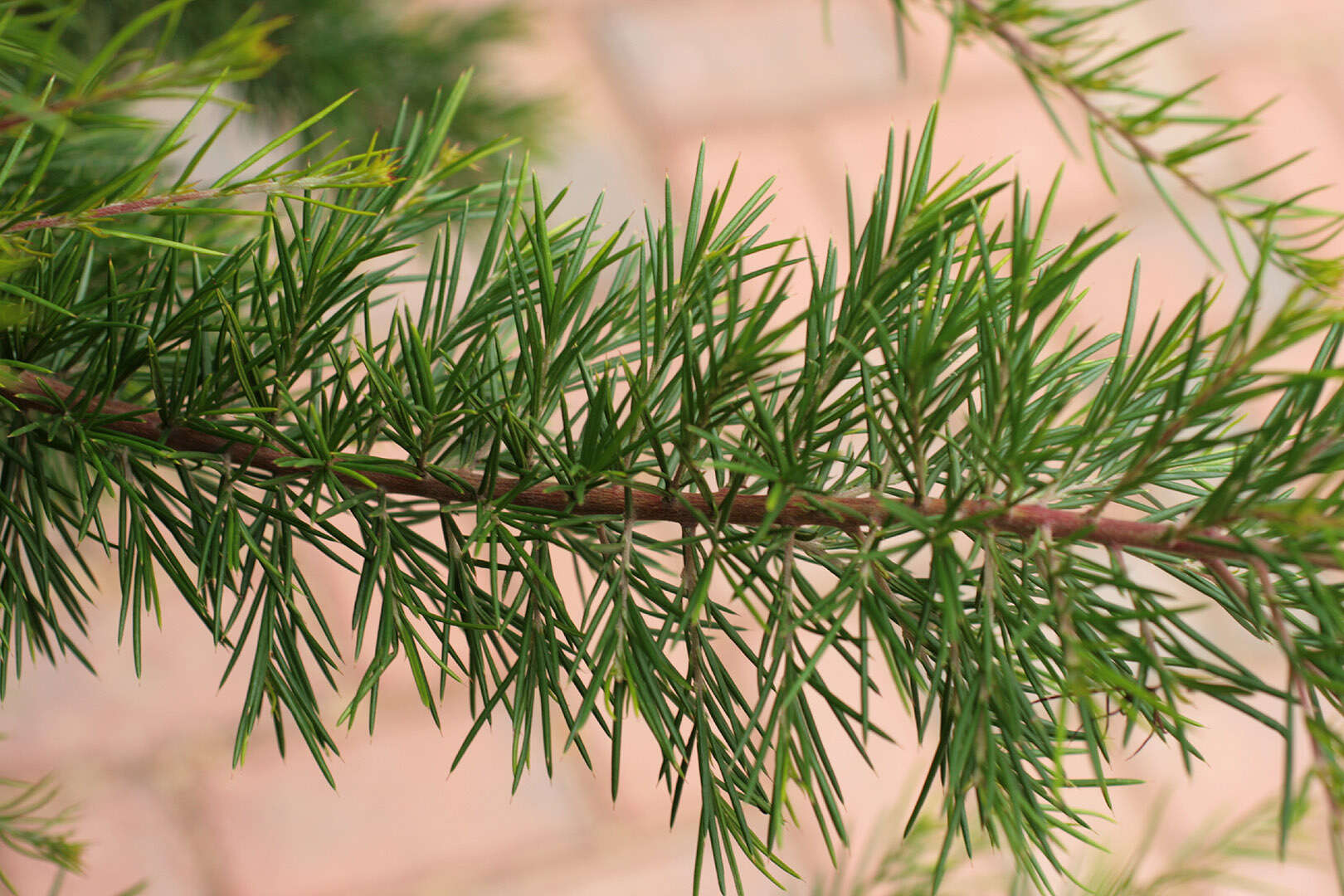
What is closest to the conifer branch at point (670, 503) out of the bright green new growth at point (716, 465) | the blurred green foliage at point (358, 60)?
the bright green new growth at point (716, 465)

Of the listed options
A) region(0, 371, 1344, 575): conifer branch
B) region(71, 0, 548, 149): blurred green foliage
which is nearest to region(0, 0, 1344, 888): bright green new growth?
region(0, 371, 1344, 575): conifer branch

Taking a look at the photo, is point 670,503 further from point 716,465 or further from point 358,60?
point 358,60

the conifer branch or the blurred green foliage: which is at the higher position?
the blurred green foliage

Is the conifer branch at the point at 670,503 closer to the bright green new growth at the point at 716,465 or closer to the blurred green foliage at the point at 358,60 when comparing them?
the bright green new growth at the point at 716,465

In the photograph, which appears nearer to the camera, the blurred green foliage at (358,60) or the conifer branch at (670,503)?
the conifer branch at (670,503)

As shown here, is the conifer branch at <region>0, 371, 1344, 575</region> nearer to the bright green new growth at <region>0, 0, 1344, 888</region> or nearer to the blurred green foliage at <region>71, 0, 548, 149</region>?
the bright green new growth at <region>0, 0, 1344, 888</region>

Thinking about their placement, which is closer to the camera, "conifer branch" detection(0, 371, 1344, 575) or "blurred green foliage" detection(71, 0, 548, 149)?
"conifer branch" detection(0, 371, 1344, 575)

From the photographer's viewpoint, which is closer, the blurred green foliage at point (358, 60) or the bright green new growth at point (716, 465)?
the bright green new growth at point (716, 465)

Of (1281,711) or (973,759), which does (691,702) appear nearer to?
(973,759)

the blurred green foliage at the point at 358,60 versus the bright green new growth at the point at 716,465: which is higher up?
the blurred green foliage at the point at 358,60

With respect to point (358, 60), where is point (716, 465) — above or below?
below

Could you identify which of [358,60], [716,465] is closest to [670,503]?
[716,465]

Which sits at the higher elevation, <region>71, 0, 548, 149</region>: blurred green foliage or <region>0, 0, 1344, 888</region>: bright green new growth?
<region>71, 0, 548, 149</region>: blurred green foliage

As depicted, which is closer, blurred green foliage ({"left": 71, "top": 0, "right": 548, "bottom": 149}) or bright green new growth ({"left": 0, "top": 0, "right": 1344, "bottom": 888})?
bright green new growth ({"left": 0, "top": 0, "right": 1344, "bottom": 888})
